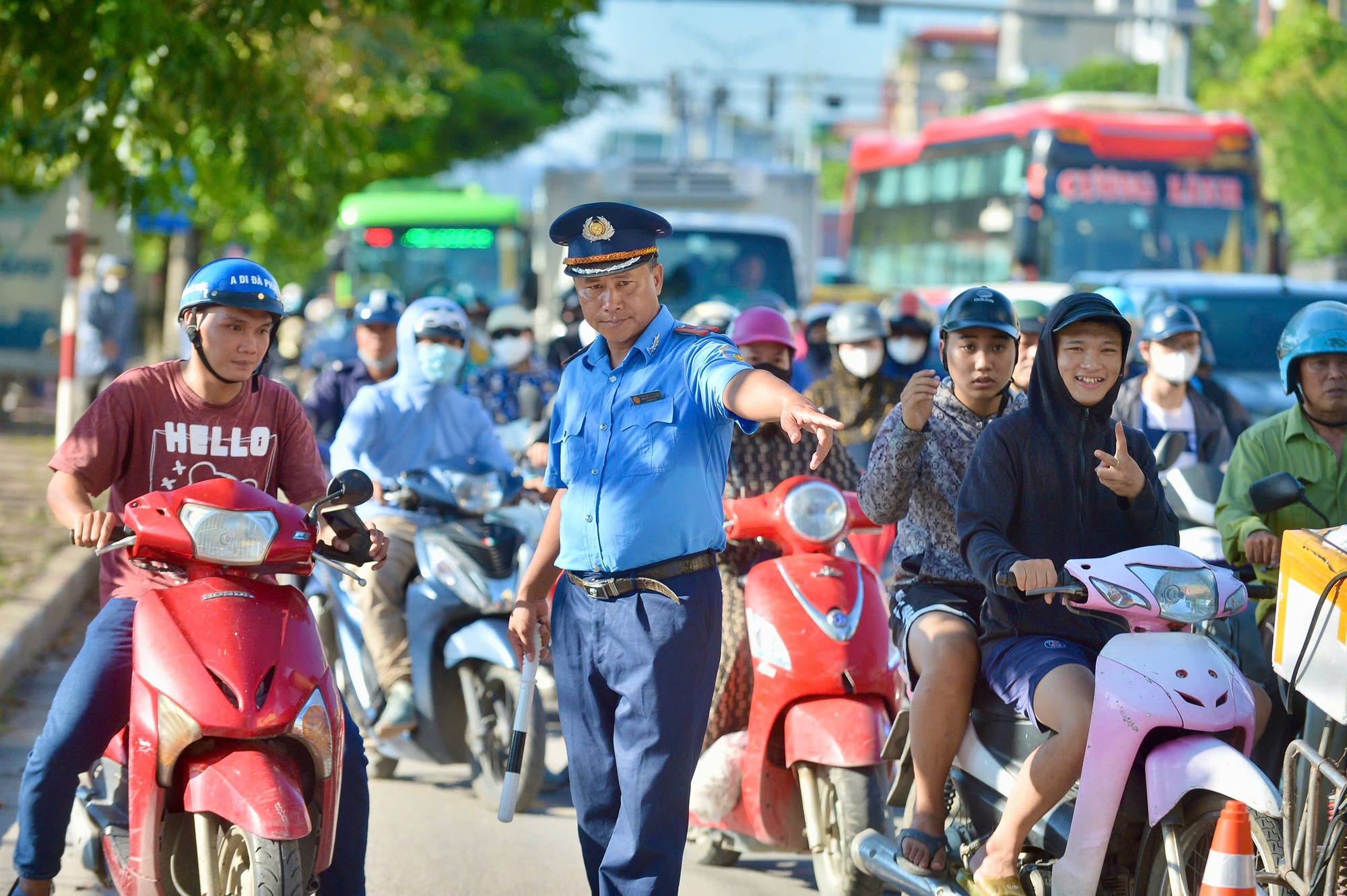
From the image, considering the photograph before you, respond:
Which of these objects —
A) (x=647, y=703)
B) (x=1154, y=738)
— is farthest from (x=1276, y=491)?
(x=647, y=703)

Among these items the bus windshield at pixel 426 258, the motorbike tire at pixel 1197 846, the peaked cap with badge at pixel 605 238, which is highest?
the bus windshield at pixel 426 258

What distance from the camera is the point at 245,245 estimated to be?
32.7m

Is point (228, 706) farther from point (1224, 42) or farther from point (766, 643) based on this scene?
point (1224, 42)

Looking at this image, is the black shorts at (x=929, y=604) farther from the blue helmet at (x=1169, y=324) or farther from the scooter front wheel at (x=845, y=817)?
the blue helmet at (x=1169, y=324)

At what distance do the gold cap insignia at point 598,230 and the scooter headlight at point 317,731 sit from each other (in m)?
1.32

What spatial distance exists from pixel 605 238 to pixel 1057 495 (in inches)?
55.5

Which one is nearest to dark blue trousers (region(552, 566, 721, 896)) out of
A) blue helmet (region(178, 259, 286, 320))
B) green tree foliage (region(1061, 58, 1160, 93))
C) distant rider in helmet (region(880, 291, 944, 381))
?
blue helmet (region(178, 259, 286, 320))

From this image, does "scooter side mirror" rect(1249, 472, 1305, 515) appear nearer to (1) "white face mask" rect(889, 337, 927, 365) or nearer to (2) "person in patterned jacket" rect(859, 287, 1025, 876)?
(2) "person in patterned jacket" rect(859, 287, 1025, 876)

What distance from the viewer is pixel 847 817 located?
5.03 meters

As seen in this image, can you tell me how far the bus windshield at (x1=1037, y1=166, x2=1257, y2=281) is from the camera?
19.1 meters

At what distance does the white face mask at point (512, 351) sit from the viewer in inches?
396

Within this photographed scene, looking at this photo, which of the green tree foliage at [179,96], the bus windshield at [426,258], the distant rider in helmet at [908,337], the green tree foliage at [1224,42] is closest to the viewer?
the green tree foliage at [179,96]

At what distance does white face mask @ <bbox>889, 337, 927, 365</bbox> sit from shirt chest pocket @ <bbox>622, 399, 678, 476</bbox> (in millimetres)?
5884

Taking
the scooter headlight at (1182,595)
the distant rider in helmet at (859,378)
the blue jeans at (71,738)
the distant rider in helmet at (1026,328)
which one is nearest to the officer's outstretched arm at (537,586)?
the blue jeans at (71,738)
